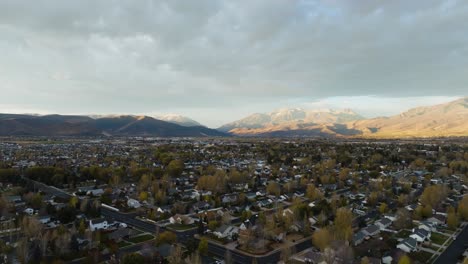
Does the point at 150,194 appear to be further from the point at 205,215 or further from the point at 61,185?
the point at 61,185

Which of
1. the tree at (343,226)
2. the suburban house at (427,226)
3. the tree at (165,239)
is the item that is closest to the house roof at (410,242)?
the suburban house at (427,226)

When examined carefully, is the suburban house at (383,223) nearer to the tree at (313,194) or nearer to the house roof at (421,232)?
the house roof at (421,232)

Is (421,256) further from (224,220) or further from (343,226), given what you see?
(224,220)

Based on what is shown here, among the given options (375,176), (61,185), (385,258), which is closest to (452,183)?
(375,176)

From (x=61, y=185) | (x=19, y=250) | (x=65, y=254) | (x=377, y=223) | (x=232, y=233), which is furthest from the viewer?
(x=61, y=185)

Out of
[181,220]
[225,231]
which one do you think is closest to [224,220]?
[225,231]

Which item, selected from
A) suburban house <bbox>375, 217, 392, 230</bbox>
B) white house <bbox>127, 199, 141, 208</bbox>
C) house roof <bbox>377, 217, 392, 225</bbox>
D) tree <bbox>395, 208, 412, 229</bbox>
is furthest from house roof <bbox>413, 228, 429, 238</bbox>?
white house <bbox>127, 199, 141, 208</bbox>
